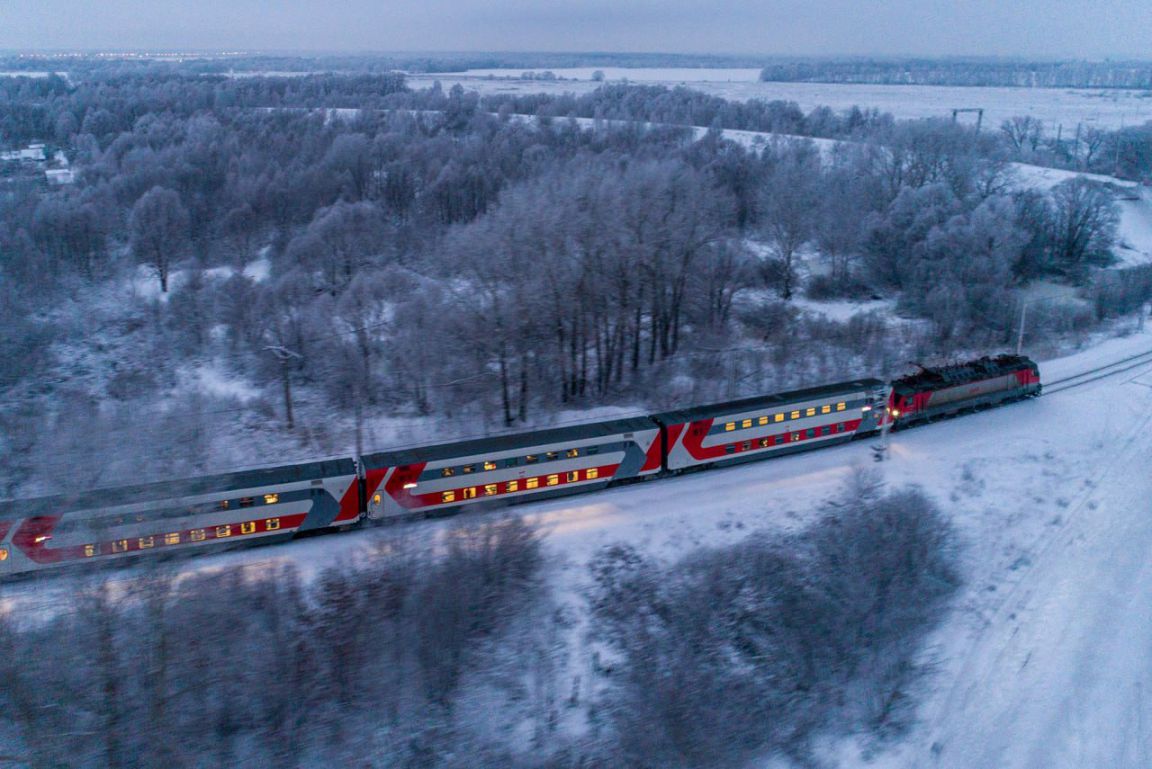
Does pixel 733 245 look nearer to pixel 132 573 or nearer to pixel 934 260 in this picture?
pixel 934 260

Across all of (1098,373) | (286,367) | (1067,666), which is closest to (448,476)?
Answer: (286,367)

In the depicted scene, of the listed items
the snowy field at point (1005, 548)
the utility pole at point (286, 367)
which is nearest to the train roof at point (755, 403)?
the snowy field at point (1005, 548)

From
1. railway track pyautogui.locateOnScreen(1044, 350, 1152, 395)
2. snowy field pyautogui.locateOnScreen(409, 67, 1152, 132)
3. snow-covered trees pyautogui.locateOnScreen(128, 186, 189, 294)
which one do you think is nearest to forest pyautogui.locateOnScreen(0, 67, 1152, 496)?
snow-covered trees pyautogui.locateOnScreen(128, 186, 189, 294)

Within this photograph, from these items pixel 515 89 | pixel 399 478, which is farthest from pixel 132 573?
pixel 515 89

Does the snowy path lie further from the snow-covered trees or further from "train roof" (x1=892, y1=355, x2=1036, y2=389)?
the snow-covered trees

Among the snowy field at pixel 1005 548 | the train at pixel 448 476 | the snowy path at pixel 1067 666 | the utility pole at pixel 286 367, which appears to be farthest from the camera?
the utility pole at pixel 286 367

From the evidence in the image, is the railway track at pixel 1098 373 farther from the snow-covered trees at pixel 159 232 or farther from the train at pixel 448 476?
the snow-covered trees at pixel 159 232
